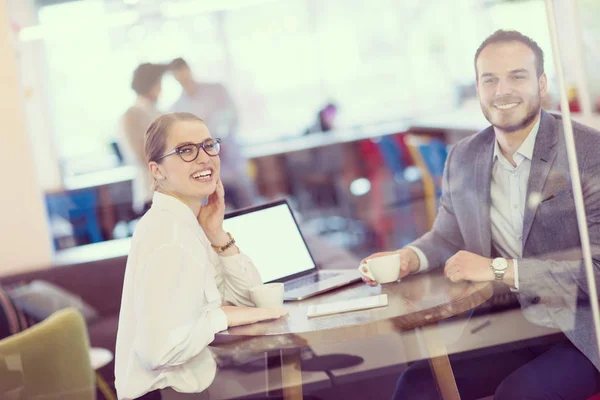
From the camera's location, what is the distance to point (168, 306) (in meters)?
1.89

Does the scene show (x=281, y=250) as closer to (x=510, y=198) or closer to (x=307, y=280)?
(x=307, y=280)

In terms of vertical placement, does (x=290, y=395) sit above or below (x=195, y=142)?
below

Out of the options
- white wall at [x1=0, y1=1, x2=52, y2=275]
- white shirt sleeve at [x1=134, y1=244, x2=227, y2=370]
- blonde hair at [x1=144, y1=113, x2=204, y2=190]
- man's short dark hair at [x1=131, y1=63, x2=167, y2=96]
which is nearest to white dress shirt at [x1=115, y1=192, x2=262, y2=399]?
white shirt sleeve at [x1=134, y1=244, x2=227, y2=370]

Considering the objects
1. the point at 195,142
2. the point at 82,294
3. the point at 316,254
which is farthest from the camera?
the point at 82,294

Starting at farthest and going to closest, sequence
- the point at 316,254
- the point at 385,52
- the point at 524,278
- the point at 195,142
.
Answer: the point at 385,52, the point at 316,254, the point at 524,278, the point at 195,142

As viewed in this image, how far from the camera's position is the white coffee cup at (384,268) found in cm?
215

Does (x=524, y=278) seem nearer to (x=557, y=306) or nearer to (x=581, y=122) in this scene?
(x=557, y=306)

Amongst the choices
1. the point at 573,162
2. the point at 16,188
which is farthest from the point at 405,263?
the point at 16,188

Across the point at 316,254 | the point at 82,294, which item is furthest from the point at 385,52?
the point at 316,254

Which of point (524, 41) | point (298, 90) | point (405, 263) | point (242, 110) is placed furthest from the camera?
point (298, 90)

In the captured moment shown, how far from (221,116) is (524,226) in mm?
1018

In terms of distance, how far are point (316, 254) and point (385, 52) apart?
26.3 ft

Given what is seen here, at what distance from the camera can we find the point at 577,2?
7.19 ft

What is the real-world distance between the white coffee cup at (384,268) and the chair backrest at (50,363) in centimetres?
108
